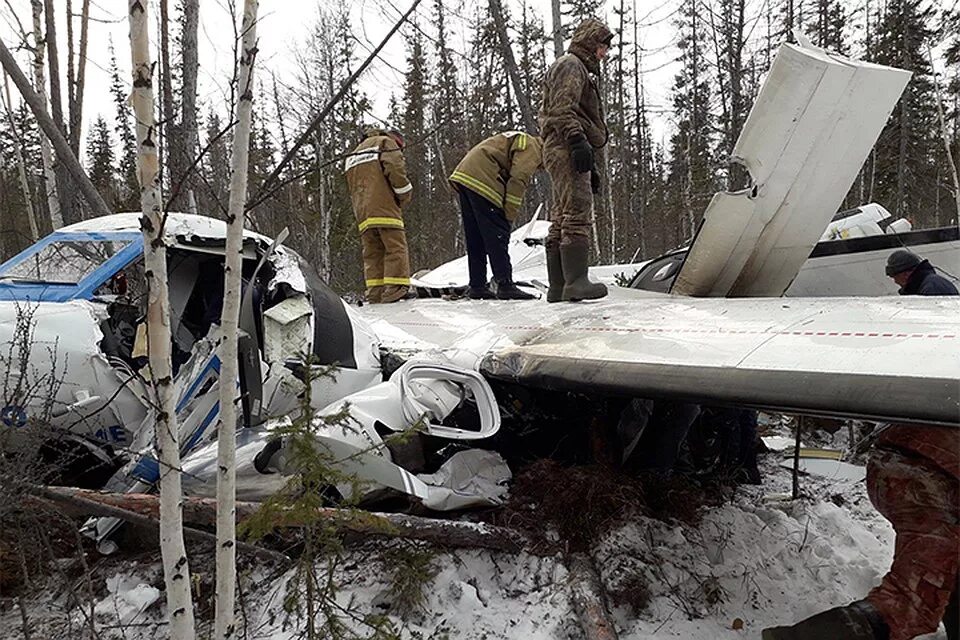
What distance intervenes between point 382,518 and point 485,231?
4.05m

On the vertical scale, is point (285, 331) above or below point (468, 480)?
above

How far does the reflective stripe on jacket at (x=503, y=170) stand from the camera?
5988mm

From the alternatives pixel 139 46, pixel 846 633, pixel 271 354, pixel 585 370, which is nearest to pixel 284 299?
pixel 271 354

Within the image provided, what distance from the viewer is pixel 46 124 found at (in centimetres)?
283

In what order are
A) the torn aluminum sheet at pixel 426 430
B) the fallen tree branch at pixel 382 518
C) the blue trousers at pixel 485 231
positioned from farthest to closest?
the blue trousers at pixel 485 231 → the torn aluminum sheet at pixel 426 430 → the fallen tree branch at pixel 382 518

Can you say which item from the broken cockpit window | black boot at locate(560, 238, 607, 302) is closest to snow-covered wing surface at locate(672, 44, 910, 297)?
black boot at locate(560, 238, 607, 302)

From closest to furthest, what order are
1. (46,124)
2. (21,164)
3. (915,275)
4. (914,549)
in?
(914,549)
(46,124)
(915,275)
(21,164)

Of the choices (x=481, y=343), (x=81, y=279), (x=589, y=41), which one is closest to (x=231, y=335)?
(x=481, y=343)

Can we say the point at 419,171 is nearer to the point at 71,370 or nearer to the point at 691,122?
the point at 691,122

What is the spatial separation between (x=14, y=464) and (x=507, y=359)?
2184mm

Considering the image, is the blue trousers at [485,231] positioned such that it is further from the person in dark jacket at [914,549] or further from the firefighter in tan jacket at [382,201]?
the person in dark jacket at [914,549]

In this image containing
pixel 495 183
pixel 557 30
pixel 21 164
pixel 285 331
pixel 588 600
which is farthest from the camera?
pixel 21 164

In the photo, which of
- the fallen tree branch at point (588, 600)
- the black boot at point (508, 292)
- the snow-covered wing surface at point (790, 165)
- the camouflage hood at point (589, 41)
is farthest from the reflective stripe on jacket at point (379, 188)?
the fallen tree branch at point (588, 600)

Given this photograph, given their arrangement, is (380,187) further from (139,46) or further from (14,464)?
(139,46)
